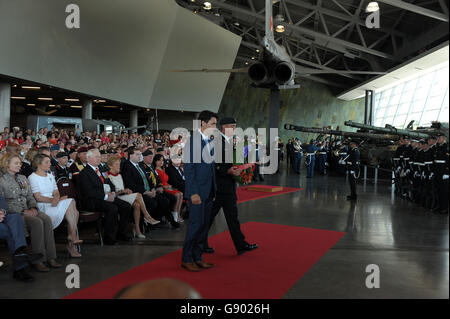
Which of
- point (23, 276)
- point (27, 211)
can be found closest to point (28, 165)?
point (27, 211)

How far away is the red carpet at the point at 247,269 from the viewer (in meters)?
3.23

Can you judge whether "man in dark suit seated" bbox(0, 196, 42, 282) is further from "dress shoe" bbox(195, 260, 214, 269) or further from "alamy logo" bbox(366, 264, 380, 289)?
"alamy logo" bbox(366, 264, 380, 289)

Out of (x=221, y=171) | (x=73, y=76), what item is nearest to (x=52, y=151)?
(x=221, y=171)

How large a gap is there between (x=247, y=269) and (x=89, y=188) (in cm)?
247

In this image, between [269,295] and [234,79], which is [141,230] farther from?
[234,79]

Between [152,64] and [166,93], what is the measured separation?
9.94ft

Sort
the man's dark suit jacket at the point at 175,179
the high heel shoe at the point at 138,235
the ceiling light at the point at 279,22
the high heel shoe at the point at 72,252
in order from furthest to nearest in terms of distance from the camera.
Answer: the ceiling light at the point at 279,22, the man's dark suit jacket at the point at 175,179, the high heel shoe at the point at 138,235, the high heel shoe at the point at 72,252

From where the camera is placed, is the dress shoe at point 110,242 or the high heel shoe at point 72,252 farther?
the dress shoe at point 110,242

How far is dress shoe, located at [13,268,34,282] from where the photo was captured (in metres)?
3.56

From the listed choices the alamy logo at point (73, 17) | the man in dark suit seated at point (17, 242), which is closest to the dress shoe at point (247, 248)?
the man in dark suit seated at point (17, 242)

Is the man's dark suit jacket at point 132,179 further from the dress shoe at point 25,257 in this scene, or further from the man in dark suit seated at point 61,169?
the dress shoe at point 25,257

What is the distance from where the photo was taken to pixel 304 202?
8.80 meters

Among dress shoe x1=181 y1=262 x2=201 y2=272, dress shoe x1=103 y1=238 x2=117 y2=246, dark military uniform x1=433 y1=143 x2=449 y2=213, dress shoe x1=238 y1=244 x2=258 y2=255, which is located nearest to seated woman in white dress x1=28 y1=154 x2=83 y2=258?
dress shoe x1=103 y1=238 x2=117 y2=246

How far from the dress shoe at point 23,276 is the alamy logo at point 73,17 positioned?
1262cm
